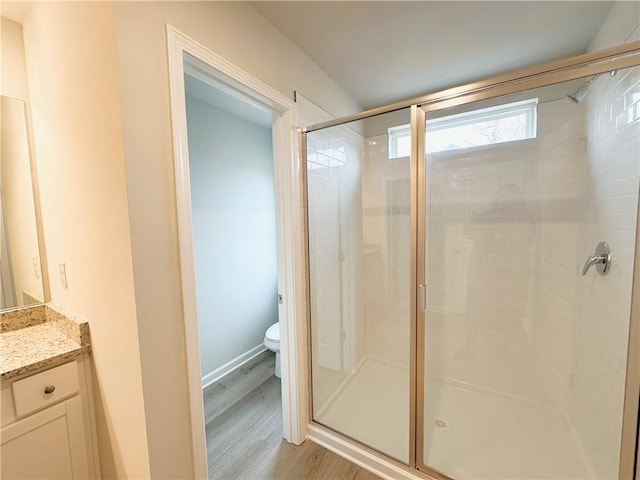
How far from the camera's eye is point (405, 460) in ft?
5.00

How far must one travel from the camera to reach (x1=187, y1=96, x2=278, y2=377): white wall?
228 cm

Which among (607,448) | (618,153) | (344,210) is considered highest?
(618,153)

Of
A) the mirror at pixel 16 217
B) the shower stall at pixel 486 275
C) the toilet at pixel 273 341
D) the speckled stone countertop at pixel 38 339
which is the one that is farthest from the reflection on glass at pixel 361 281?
the mirror at pixel 16 217

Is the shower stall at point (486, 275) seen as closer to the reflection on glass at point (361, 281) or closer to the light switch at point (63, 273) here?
the reflection on glass at point (361, 281)

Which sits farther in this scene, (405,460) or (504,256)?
(504,256)

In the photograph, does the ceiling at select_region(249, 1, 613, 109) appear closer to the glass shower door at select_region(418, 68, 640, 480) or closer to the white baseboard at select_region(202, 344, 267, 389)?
the glass shower door at select_region(418, 68, 640, 480)

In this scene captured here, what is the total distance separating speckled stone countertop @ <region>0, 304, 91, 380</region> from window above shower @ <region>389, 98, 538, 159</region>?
6.97 ft

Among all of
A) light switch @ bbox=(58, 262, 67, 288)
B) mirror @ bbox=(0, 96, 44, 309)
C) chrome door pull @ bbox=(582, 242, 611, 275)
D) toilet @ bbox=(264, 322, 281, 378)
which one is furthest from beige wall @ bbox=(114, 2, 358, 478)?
chrome door pull @ bbox=(582, 242, 611, 275)

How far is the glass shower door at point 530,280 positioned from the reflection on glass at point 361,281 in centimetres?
25

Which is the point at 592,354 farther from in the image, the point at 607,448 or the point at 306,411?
the point at 306,411

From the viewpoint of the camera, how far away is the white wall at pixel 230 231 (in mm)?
2283

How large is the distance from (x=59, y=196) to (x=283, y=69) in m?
1.30

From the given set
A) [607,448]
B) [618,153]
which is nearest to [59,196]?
[618,153]

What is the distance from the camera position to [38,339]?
1269 mm
